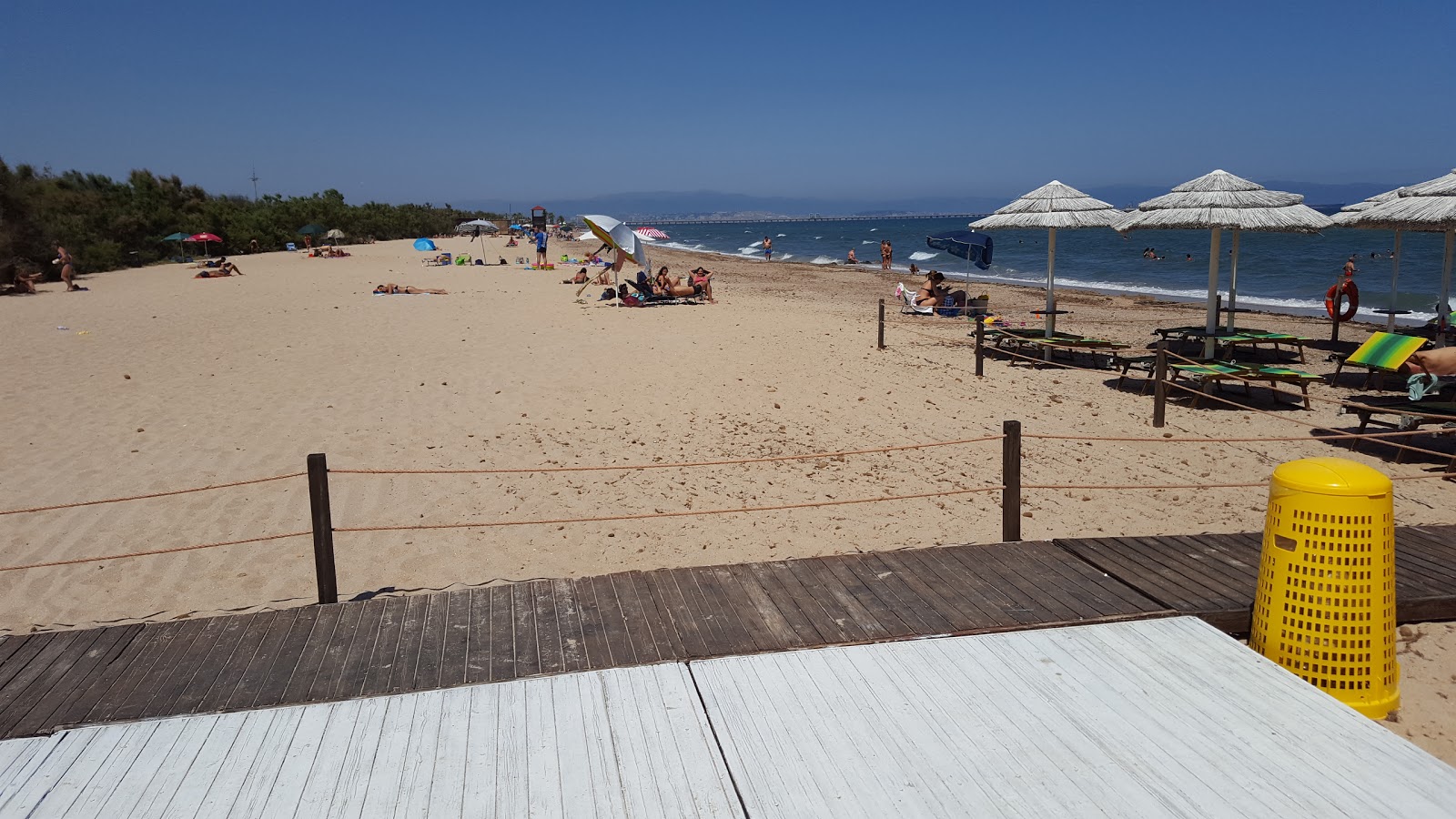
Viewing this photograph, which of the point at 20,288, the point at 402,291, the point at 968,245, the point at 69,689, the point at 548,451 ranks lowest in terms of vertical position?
the point at 548,451

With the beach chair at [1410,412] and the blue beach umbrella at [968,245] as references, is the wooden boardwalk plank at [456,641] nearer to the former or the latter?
the beach chair at [1410,412]

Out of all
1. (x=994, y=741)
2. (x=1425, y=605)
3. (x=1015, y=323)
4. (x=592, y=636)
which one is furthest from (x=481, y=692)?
(x=1015, y=323)

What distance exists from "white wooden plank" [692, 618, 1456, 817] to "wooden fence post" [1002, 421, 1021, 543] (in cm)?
123

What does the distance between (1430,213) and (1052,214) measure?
4.15 metres

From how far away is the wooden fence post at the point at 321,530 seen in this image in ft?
13.6

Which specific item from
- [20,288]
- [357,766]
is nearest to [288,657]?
[357,766]

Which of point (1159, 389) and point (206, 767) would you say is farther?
point (1159, 389)

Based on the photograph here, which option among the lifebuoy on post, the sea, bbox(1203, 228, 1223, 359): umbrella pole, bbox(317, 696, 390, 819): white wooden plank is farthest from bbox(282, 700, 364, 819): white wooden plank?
the lifebuoy on post

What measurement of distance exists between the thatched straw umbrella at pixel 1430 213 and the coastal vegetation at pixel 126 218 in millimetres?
27711

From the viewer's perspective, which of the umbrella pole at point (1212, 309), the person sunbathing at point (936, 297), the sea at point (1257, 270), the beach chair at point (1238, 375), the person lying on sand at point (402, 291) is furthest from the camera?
the sea at point (1257, 270)

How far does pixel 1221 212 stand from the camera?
10.6 m

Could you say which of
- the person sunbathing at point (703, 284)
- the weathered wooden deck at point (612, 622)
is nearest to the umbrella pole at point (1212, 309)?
the weathered wooden deck at point (612, 622)

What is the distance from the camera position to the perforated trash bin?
3199 millimetres

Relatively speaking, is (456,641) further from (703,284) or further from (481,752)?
(703,284)
